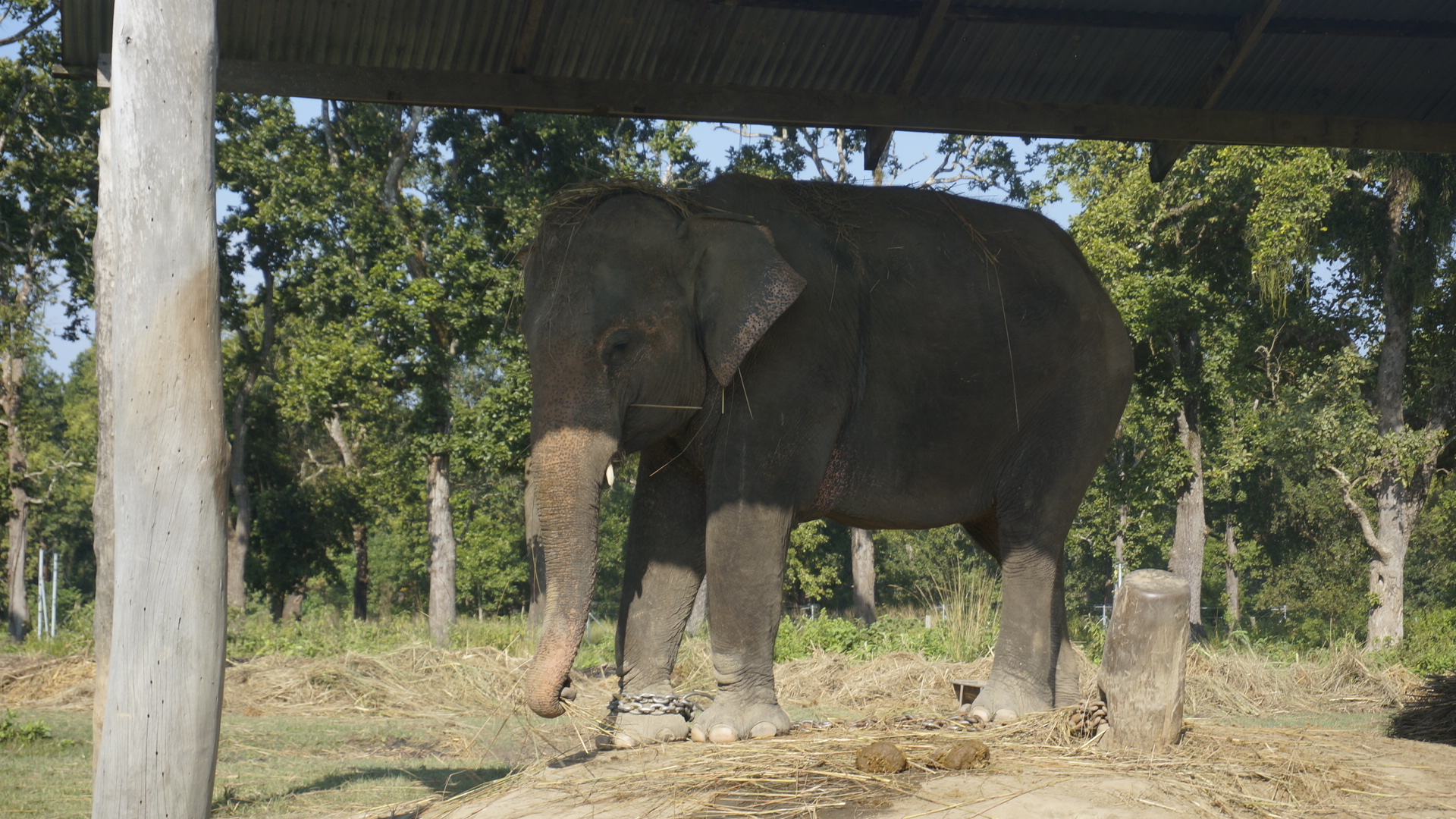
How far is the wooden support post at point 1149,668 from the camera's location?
4816mm

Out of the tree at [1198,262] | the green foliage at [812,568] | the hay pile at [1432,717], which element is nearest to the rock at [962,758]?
the hay pile at [1432,717]

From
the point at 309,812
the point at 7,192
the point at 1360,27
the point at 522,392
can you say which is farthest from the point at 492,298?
the point at 1360,27

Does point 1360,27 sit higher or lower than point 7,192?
lower

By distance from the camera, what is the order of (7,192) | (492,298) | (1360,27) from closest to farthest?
(1360,27), (492,298), (7,192)

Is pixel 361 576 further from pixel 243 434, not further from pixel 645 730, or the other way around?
pixel 645 730

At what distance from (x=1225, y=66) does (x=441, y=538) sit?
2176cm

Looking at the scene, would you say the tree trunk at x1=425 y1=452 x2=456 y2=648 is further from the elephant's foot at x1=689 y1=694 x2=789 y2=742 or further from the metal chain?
the elephant's foot at x1=689 y1=694 x2=789 y2=742

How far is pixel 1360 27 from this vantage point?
596 centimetres

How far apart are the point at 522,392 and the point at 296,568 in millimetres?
19159

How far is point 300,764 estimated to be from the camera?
809cm

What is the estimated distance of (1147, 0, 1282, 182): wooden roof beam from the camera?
18.4 feet

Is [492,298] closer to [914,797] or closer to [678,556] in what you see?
[678,556]

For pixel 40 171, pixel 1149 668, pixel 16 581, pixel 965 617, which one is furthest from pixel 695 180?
pixel 16 581

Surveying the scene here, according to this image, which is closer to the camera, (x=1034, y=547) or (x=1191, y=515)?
(x=1034, y=547)
